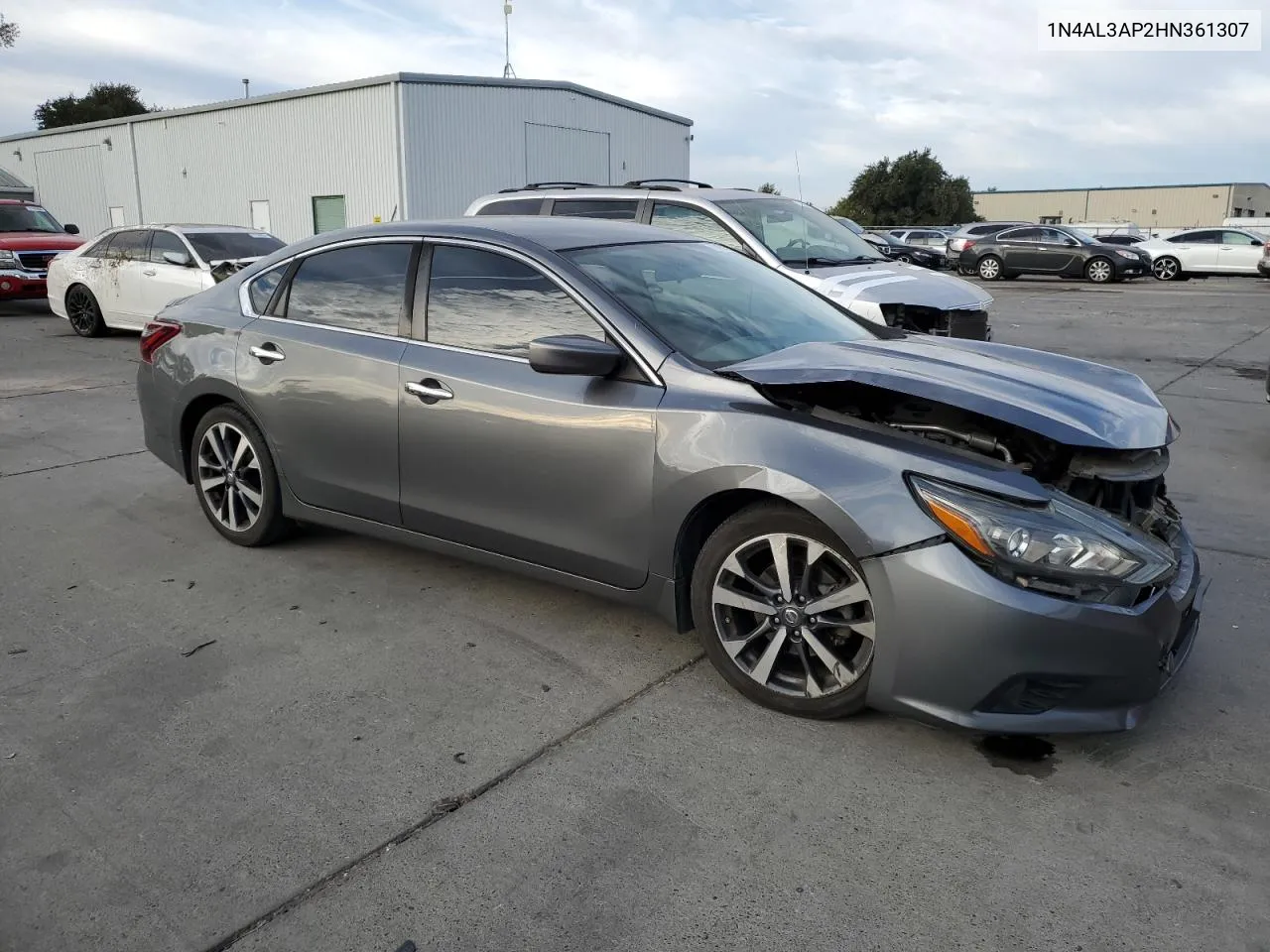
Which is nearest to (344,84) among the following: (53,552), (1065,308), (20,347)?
(20,347)

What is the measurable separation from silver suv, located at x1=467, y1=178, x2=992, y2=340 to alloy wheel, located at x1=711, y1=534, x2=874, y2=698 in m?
4.77

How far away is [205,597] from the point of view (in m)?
4.42

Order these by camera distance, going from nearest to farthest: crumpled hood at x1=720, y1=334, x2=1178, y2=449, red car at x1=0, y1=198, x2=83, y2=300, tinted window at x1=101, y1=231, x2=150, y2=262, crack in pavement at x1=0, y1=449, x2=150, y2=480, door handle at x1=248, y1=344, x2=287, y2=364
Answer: crumpled hood at x1=720, y1=334, x2=1178, y2=449 < door handle at x1=248, y1=344, x2=287, y2=364 < crack in pavement at x1=0, y1=449, x2=150, y2=480 < tinted window at x1=101, y1=231, x2=150, y2=262 < red car at x1=0, y1=198, x2=83, y2=300

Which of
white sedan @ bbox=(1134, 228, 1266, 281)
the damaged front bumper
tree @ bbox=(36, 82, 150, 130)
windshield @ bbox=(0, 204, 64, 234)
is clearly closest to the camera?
the damaged front bumper

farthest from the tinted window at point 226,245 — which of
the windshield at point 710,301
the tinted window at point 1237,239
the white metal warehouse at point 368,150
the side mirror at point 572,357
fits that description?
the tinted window at point 1237,239

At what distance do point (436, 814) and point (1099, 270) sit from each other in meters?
28.3

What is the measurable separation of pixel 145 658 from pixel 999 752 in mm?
3034

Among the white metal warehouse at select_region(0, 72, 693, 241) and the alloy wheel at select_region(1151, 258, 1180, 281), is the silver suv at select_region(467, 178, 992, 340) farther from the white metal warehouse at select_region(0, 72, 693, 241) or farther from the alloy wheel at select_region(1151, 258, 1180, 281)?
the alloy wheel at select_region(1151, 258, 1180, 281)

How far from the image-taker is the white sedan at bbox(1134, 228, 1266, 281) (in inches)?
1118

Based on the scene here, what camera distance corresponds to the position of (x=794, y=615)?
3.29 m

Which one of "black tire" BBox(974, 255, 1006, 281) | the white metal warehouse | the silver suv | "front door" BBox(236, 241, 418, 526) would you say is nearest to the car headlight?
"front door" BBox(236, 241, 418, 526)

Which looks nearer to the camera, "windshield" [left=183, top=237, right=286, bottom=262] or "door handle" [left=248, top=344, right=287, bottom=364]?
"door handle" [left=248, top=344, right=287, bottom=364]

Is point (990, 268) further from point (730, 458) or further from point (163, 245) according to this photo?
Answer: point (730, 458)

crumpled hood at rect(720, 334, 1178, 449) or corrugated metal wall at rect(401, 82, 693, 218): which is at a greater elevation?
corrugated metal wall at rect(401, 82, 693, 218)
